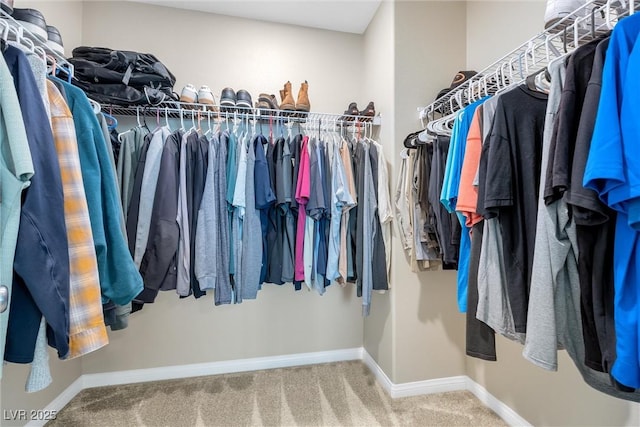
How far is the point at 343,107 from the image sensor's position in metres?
2.24

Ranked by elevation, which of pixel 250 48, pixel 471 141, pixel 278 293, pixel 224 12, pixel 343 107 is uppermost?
pixel 224 12

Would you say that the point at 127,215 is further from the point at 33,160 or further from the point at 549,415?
the point at 549,415

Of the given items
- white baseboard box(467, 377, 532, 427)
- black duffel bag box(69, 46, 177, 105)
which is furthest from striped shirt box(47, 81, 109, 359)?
white baseboard box(467, 377, 532, 427)

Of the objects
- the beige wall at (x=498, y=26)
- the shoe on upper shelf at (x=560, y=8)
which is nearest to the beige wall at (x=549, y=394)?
the shoe on upper shelf at (x=560, y=8)

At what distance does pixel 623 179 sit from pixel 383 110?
4.72 ft

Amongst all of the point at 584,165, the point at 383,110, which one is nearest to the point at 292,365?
the point at 383,110

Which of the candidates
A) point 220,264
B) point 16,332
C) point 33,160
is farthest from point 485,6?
point 16,332

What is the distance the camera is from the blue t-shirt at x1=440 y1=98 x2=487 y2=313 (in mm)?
1138

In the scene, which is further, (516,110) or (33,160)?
(516,110)

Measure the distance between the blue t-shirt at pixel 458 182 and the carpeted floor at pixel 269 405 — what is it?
89 centimetres

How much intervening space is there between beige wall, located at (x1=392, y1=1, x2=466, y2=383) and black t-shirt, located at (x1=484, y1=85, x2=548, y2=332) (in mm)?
818

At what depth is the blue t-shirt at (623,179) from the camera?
58 centimetres

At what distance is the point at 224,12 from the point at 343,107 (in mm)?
1104

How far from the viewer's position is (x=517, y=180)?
90 centimetres
